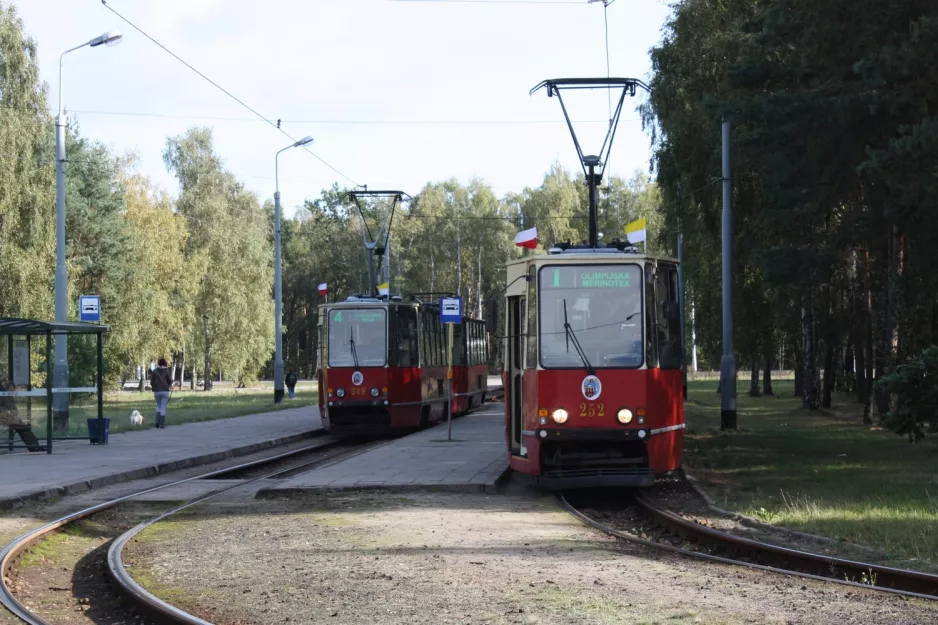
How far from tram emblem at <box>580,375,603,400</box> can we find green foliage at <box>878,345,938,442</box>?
427 cm

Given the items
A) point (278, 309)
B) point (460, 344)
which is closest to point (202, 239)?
point (278, 309)

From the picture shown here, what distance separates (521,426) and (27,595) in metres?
7.22

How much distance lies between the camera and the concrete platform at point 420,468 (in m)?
15.1

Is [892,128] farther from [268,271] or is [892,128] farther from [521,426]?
[268,271]

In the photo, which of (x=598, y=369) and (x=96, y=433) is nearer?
(x=598, y=369)

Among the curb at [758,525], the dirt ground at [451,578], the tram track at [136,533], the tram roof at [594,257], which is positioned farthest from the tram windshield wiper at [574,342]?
the tram track at [136,533]

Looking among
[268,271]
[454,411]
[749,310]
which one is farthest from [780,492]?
[268,271]

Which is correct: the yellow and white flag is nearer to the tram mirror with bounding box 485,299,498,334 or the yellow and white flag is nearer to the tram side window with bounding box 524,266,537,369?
the tram mirror with bounding box 485,299,498,334

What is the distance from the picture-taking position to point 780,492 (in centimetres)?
1496

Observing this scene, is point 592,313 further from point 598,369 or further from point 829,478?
point 829,478

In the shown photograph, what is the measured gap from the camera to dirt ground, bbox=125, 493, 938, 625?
7508 millimetres

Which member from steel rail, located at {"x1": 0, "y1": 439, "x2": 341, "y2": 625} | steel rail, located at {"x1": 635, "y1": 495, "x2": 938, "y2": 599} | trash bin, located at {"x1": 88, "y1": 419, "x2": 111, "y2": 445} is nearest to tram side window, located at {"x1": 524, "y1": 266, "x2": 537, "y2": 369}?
steel rail, located at {"x1": 635, "y1": 495, "x2": 938, "y2": 599}

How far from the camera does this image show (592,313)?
14.5m

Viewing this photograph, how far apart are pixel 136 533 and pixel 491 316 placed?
556 centimetres
